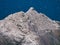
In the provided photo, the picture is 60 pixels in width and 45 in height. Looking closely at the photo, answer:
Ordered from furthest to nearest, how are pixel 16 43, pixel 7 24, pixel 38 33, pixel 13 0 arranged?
pixel 13 0
pixel 38 33
pixel 7 24
pixel 16 43

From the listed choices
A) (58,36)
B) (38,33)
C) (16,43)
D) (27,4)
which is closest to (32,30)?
(38,33)

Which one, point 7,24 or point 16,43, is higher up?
point 7,24

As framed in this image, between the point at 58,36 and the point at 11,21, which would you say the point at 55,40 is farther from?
the point at 11,21

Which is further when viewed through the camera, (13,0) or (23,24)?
(13,0)

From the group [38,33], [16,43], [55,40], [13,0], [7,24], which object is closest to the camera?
[16,43]

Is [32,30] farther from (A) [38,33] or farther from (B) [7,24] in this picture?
(B) [7,24]

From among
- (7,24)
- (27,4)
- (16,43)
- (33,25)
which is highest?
(27,4)
